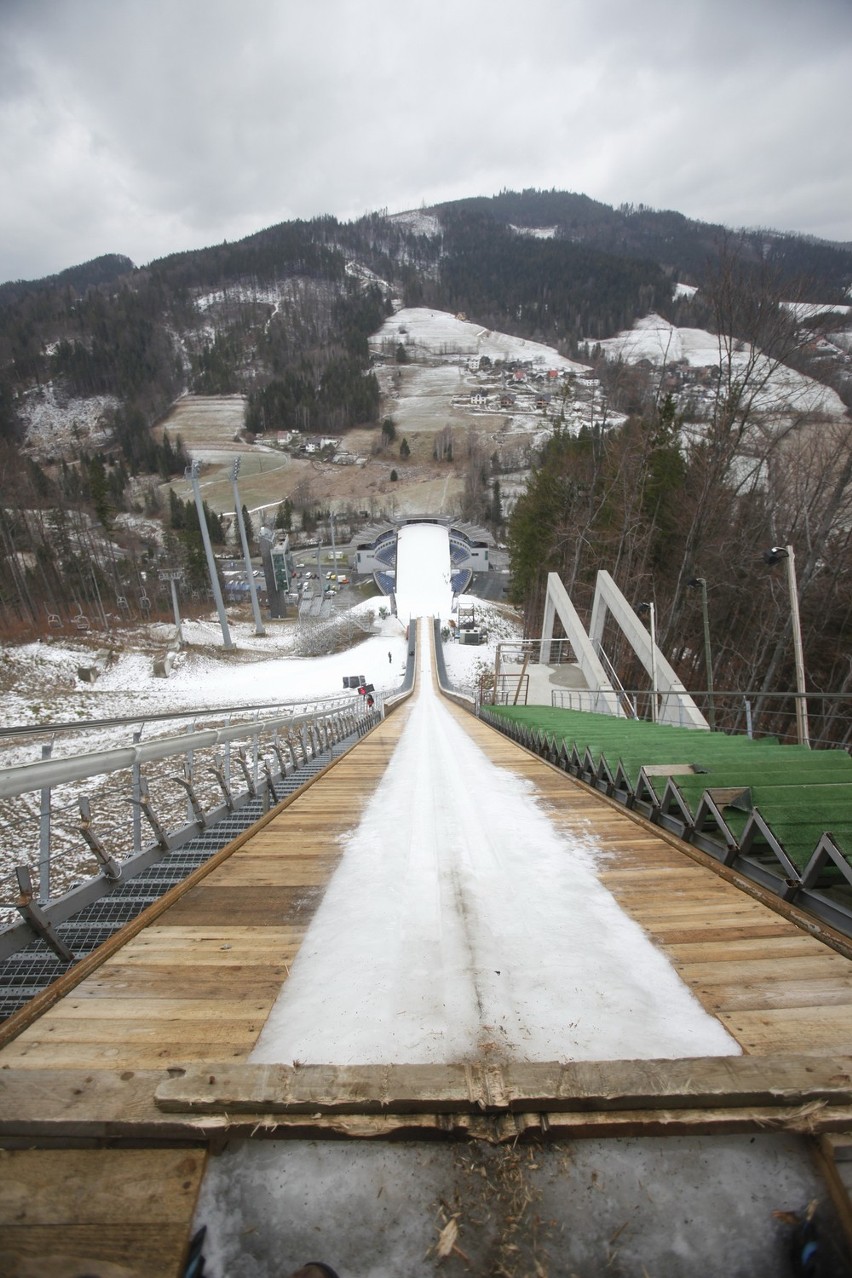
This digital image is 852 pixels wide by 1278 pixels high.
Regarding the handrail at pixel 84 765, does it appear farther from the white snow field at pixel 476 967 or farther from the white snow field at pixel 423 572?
the white snow field at pixel 423 572

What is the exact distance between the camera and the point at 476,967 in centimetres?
227

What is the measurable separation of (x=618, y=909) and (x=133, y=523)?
10732cm

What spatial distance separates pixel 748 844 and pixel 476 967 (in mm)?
2008

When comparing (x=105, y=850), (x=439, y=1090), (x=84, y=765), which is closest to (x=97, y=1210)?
(x=439, y=1090)

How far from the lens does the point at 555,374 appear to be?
16488cm

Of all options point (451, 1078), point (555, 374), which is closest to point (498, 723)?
point (451, 1078)

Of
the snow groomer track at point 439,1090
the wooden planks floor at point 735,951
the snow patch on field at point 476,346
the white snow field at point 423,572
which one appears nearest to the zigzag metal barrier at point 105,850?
the snow groomer track at point 439,1090

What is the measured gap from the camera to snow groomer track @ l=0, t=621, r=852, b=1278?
51.4 inches

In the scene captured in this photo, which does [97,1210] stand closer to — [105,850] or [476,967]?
[476,967]

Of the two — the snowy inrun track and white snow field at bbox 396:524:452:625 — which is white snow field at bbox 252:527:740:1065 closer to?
the snowy inrun track

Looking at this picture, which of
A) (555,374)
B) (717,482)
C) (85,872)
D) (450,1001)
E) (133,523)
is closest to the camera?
(450,1001)

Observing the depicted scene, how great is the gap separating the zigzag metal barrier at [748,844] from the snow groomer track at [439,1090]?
26 cm

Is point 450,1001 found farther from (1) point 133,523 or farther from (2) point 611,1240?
(1) point 133,523

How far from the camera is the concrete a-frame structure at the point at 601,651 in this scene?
41.9ft
